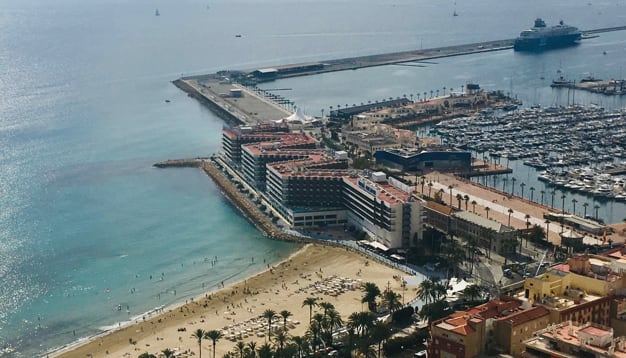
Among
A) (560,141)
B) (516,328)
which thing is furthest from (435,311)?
(560,141)

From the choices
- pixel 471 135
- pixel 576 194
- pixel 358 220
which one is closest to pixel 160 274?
pixel 358 220

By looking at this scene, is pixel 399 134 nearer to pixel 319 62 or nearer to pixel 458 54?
pixel 319 62

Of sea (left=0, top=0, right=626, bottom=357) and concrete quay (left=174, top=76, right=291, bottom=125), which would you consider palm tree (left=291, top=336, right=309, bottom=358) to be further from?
concrete quay (left=174, top=76, right=291, bottom=125)

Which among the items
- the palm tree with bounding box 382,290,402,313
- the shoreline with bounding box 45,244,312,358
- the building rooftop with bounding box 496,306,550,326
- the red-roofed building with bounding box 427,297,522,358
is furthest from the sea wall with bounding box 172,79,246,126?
the building rooftop with bounding box 496,306,550,326

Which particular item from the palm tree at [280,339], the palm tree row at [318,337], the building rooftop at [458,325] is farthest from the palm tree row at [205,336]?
the building rooftop at [458,325]

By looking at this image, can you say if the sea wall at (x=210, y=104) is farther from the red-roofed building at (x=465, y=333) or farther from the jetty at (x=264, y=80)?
the red-roofed building at (x=465, y=333)
